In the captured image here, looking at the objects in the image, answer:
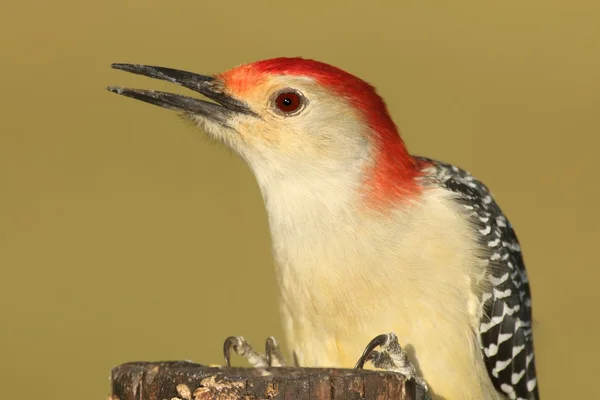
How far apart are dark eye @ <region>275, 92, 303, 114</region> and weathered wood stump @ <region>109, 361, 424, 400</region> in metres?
2.09

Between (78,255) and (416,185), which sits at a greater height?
(78,255)

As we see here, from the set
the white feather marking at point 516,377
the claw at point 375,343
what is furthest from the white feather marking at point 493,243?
the claw at point 375,343

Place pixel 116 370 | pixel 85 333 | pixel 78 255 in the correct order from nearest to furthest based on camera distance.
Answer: pixel 116 370 → pixel 85 333 → pixel 78 255

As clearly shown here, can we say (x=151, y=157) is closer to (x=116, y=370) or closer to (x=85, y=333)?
(x=85, y=333)

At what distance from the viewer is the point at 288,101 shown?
6402 millimetres

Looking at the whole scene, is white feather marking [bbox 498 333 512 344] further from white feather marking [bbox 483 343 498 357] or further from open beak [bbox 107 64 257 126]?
open beak [bbox 107 64 257 126]

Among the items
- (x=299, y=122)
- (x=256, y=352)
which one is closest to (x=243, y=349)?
(x=256, y=352)

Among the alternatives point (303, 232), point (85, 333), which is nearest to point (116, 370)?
point (303, 232)

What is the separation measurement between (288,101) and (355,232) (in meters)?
0.89

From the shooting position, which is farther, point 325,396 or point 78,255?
point 78,255

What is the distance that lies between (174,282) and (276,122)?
583 centimetres

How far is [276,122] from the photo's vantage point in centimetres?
636

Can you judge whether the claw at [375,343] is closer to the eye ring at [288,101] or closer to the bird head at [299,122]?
the bird head at [299,122]

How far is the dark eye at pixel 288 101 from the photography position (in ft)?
21.0
